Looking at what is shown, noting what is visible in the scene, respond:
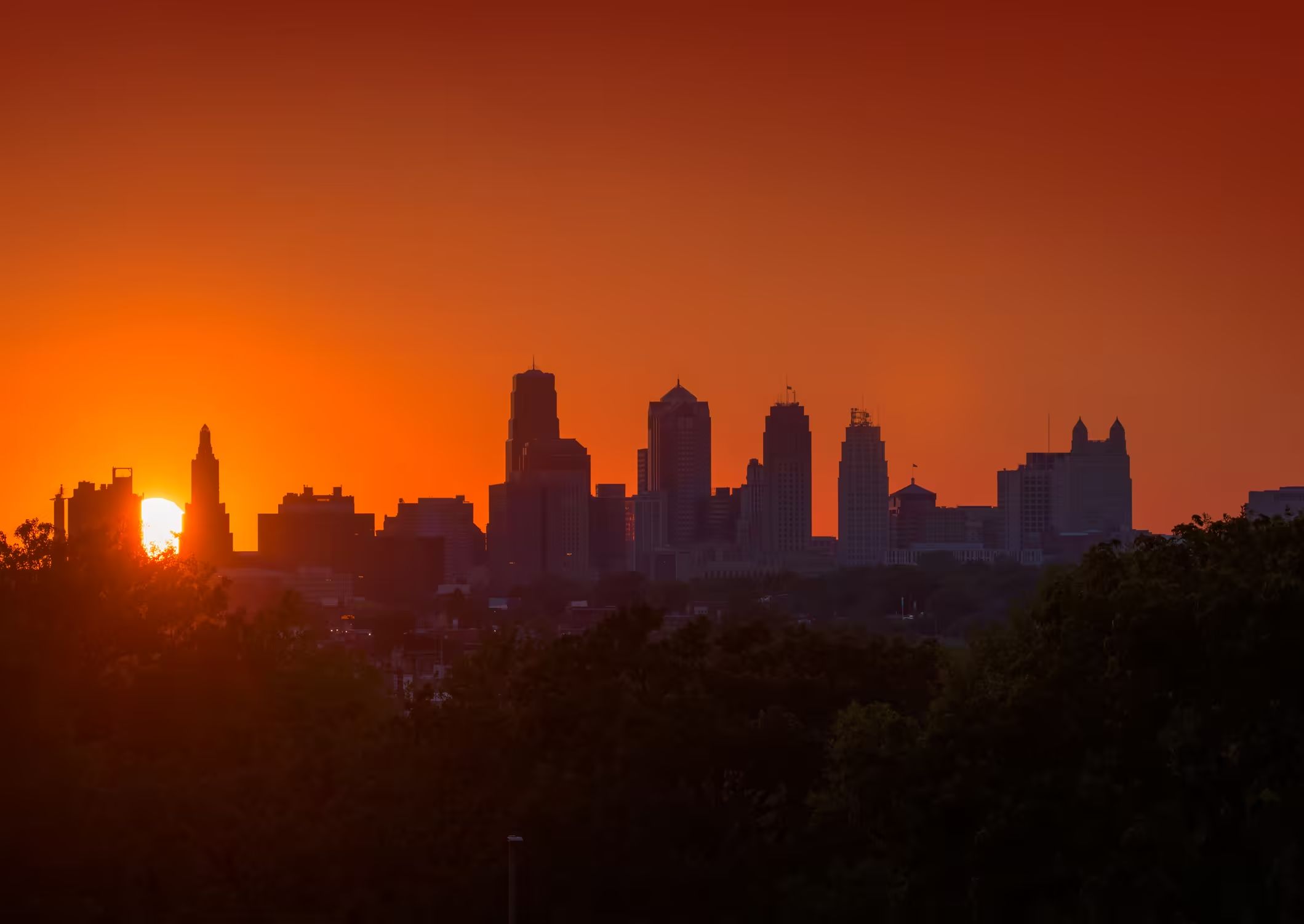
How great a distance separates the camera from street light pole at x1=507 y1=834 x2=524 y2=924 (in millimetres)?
28128

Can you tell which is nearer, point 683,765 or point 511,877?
point 511,877

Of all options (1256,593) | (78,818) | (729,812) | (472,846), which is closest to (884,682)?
(729,812)

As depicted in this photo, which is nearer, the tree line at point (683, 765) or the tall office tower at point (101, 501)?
the tree line at point (683, 765)

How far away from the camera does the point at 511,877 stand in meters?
28.4

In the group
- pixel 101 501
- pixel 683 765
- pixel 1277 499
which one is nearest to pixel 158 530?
pixel 101 501

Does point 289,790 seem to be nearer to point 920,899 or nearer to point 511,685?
point 511,685

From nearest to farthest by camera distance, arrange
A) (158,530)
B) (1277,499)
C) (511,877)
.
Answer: (511,877), (158,530), (1277,499)

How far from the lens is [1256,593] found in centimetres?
2620

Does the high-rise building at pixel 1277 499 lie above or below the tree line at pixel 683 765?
above

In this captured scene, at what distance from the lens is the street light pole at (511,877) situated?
28.1 metres

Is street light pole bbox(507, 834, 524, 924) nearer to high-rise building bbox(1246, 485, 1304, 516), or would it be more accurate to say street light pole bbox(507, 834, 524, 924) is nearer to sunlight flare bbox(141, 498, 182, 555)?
sunlight flare bbox(141, 498, 182, 555)

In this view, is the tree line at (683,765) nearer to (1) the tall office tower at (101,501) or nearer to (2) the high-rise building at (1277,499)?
(1) the tall office tower at (101,501)

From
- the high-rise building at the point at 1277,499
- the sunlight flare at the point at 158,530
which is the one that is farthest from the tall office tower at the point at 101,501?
the high-rise building at the point at 1277,499

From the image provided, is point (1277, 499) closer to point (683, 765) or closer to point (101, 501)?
point (101, 501)
